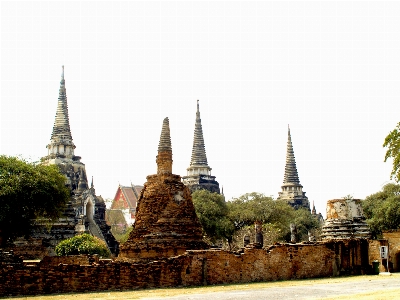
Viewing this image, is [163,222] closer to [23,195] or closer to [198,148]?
[23,195]

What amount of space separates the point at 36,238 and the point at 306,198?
144 feet

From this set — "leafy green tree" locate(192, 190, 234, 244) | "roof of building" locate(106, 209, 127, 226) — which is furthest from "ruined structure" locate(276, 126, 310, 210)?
"leafy green tree" locate(192, 190, 234, 244)

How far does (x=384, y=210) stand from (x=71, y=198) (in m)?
24.7

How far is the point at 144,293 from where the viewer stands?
16922mm

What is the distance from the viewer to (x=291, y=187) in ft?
246

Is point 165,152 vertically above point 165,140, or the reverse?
point 165,140

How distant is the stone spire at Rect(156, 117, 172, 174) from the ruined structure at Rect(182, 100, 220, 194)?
40.8 metres

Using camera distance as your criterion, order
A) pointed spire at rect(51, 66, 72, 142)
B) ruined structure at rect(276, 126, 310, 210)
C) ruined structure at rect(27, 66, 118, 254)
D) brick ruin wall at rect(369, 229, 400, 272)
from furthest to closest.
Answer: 1. ruined structure at rect(276, 126, 310, 210)
2. pointed spire at rect(51, 66, 72, 142)
3. ruined structure at rect(27, 66, 118, 254)
4. brick ruin wall at rect(369, 229, 400, 272)

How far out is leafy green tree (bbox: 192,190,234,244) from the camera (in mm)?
46766

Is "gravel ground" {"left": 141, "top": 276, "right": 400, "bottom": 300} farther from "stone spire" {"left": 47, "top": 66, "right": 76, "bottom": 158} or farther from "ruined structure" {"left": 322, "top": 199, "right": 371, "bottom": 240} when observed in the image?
"stone spire" {"left": 47, "top": 66, "right": 76, "bottom": 158}

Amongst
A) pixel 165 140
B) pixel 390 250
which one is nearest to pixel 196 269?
pixel 165 140

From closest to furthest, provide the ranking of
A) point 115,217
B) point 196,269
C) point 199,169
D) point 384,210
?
1. point 196,269
2. point 384,210
3. point 199,169
4. point 115,217

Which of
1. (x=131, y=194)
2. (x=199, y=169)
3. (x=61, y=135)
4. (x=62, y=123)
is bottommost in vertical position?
(x=131, y=194)

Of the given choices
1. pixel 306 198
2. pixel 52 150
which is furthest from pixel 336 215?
pixel 306 198
